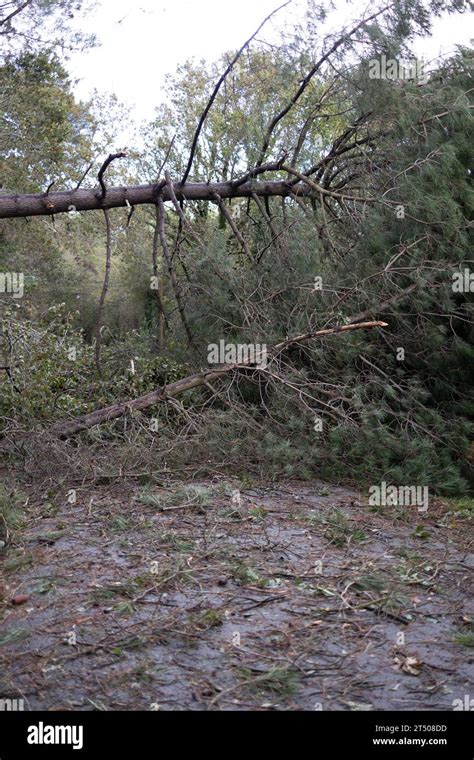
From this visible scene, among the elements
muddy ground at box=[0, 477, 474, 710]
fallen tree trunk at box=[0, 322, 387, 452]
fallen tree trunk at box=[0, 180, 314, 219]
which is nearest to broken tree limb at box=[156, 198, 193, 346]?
fallen tree trunk at box=[0, 180, 314, 219]

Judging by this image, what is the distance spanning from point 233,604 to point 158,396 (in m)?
3.54

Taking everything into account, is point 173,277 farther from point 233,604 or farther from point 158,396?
point 233,604

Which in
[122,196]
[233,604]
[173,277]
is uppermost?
[122,196]

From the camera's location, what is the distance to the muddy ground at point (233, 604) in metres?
3.46

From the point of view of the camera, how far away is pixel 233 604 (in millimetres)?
4332

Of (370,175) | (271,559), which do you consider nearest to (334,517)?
(271,559)

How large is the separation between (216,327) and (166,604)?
425 centimetres

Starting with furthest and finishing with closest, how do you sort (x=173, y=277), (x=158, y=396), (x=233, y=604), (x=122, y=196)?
(x=122, y=196)
(x=173, y=277)
(x=158, y=396)
(x=233, y=604)

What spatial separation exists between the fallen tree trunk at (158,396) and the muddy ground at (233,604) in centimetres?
112

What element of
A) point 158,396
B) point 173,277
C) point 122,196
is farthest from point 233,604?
point 122,196

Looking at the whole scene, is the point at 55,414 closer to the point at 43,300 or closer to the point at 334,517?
the point at 334,517

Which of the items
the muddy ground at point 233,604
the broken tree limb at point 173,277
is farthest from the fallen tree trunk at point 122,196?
the muddy ground at point 233,604

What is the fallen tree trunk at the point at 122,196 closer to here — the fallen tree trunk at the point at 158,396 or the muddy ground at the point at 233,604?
the fallen tree trunk at the point at 158,396

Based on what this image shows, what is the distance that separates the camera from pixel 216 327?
324 inches
